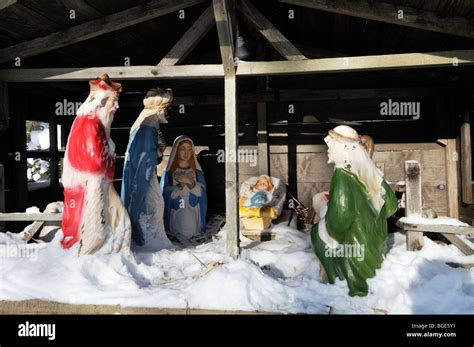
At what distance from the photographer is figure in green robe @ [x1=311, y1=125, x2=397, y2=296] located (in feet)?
9.79

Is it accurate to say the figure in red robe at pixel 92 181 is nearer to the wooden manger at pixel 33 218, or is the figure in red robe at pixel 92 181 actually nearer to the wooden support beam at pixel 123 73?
the wooden support beam at pixel 123 73

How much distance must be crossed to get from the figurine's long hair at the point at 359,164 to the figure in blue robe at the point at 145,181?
87.0 inches

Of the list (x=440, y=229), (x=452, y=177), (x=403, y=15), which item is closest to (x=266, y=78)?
(x=403, y=15)

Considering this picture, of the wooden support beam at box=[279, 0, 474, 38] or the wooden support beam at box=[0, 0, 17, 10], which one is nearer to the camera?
the wooden support beam at box=[0, 0, 17, 10]

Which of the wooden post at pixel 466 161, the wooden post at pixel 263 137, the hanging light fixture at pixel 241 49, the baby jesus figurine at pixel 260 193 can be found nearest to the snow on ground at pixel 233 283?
the baby jesus figurine at pixel 260 193

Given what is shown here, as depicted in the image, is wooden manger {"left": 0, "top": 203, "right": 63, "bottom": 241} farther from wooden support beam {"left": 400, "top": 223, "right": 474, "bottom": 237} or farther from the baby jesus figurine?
wooden support beam {"left": 400, "top": 223, "right": 474, "bottom": 237}

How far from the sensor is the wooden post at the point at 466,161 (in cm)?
534

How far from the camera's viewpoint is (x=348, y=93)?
5.83m

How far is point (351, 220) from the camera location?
2994 millimetres

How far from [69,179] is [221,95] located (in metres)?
3.38

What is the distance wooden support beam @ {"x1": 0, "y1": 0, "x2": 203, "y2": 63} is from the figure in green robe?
7.78ft

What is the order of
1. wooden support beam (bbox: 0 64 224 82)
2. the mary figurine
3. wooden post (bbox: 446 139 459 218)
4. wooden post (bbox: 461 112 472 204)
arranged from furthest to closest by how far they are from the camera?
wooden post (bbox: 446 139 459 218), wooden post (bbox: 461 112 472 204), the mary figurine, wooden support beam (bbox: 0 64 224 82)

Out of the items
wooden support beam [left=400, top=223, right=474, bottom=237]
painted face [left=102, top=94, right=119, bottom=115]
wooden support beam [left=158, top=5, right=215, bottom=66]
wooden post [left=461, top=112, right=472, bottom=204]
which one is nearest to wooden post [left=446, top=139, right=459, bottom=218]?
wooden post [left=461, top=112, right=472, bottom=204]
